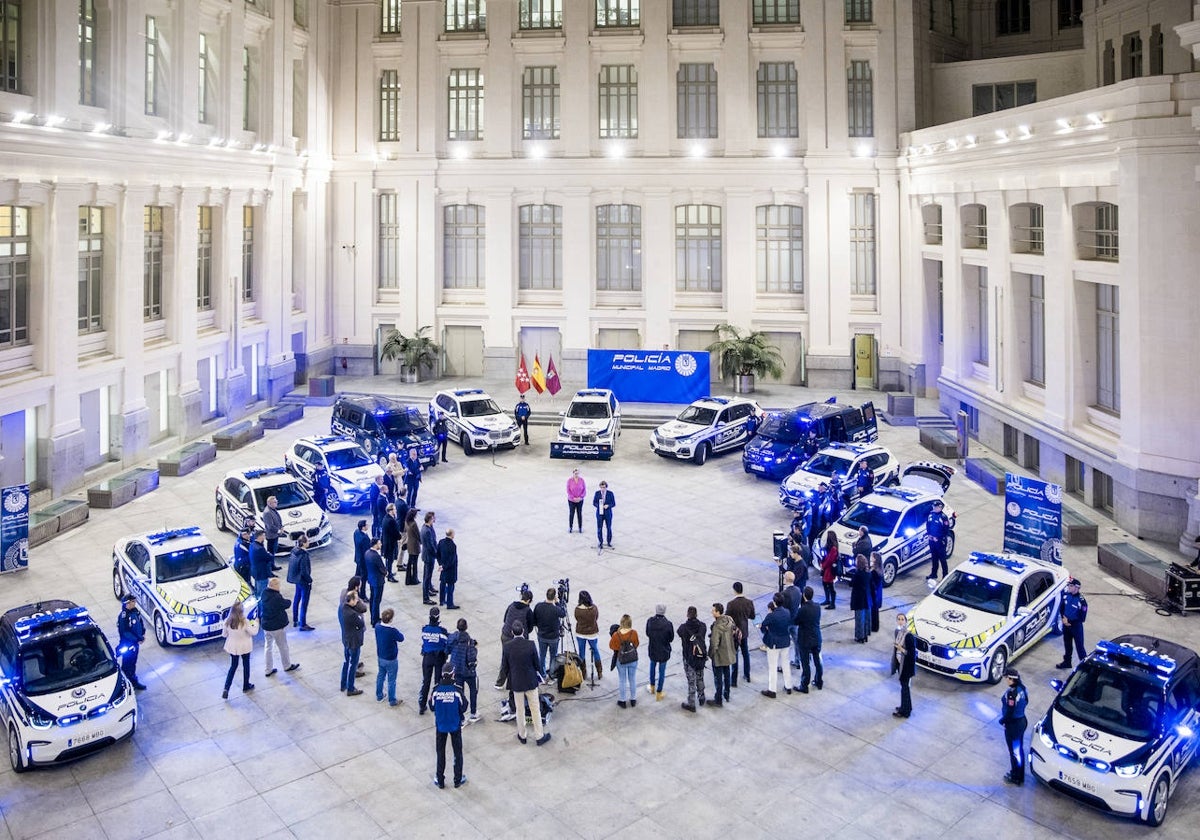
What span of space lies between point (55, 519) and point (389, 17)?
27.9 metres

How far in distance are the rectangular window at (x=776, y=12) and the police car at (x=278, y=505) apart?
28100 mm

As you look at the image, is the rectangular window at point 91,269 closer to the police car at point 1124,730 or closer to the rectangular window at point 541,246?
the rectangular window at point 541,246

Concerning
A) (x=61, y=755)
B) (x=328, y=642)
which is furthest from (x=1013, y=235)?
(x=61, y=755)

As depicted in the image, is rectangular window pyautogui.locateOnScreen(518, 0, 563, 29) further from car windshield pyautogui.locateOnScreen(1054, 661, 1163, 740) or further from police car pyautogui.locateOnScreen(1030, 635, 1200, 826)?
car windshield pyautogui.locateOnScreen(1054, 661, 1163, 740)

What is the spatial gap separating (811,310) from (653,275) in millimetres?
6582

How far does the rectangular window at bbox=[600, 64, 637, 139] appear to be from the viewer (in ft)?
133

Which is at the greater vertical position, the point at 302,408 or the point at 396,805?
the point at 302,408

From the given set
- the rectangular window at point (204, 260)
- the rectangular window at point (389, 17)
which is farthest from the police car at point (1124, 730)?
the rectangular window at point (389, 17)

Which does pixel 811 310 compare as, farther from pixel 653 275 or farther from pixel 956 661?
pixel 956 661

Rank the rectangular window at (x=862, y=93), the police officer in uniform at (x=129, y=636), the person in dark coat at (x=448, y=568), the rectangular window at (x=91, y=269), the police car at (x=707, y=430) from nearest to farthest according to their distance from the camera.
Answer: the police officer in uniform at (x=129, y=636) → the person in dark coat at (x=448, y=568) → the rectangular window at (x=91, y=269) → the police car at (x=707, y=430) → the rectangular window at (x=862, y=93)

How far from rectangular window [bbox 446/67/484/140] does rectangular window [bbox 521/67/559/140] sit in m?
1.86

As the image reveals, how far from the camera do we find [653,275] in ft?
133

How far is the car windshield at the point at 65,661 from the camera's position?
42.5 feet

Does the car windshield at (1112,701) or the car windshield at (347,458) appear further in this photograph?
the car windshield at (347,458)
